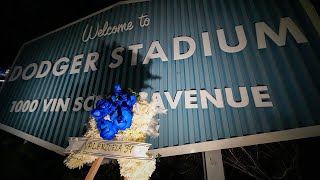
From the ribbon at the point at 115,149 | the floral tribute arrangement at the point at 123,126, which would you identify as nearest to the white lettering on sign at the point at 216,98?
the floral tribute arrangement at the point at 123,126

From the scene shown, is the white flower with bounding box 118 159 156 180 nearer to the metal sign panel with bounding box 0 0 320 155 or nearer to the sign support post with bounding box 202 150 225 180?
the metal sign panel with bounding box 0 0 320 155

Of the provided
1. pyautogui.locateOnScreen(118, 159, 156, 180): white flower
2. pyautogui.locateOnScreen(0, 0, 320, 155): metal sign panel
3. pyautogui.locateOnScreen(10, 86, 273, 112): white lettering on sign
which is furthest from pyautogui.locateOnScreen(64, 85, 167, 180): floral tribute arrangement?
pyautogui.locateOnScreen(0, 0, 320, 155): metal sign panel

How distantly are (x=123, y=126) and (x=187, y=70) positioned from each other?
3.01 m

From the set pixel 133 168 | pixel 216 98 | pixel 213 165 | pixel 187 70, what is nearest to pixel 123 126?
pixel 133 168

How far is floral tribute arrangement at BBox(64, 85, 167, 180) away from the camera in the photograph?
2859mm

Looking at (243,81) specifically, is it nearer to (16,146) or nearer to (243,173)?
(16,146)

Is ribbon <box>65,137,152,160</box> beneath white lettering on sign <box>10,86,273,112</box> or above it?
beneath

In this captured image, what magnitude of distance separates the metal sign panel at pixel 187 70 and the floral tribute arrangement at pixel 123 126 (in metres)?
1.90

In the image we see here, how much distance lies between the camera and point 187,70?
5.50m

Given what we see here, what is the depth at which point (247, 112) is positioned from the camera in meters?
4.65

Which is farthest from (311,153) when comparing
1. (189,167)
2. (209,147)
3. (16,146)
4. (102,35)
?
(16,146)

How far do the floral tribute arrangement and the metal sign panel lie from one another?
1.90m

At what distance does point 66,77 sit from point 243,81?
16.7 feet

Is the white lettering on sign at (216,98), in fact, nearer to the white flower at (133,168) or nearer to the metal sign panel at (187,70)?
the metal sign panel at (187,70)
